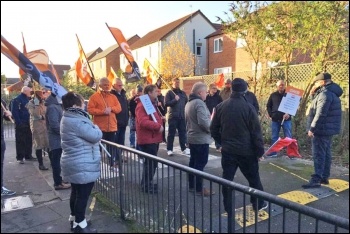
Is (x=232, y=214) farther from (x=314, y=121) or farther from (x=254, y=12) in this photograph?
(x=254, y=12)

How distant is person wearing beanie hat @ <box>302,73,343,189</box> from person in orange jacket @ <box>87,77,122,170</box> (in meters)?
3.59

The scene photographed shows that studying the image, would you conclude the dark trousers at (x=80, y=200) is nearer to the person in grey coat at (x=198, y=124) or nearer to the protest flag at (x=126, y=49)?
the person in grey coat at (x=198, y=124)

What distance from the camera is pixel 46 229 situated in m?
3.64

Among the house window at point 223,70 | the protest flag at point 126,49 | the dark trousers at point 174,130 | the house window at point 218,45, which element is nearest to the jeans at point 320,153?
the dark trousers at point 174,130

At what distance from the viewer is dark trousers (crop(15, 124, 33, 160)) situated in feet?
24.1

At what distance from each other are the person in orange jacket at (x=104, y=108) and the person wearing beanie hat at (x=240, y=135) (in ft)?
8.68

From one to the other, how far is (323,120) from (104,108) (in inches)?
151

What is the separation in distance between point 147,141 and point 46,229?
189cm

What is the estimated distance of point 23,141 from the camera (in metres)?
7.38

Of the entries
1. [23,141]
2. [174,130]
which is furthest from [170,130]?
[23,141]

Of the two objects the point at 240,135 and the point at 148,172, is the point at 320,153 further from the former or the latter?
the point at 148,172

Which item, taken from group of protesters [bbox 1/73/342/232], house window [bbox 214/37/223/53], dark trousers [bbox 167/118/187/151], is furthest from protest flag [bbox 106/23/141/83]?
house window [bbox 214/37/223/53]

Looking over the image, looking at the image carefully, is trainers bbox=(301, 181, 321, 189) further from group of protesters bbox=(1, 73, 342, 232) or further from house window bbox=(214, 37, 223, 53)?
house window bbox=(214, 37, 223, 53)

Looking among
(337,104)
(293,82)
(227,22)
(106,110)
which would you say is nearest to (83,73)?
(106,110)
